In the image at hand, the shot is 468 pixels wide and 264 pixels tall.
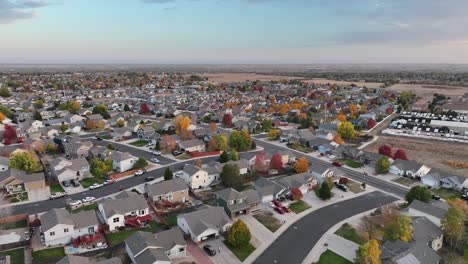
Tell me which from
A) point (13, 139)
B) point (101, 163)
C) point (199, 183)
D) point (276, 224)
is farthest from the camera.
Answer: point (13, 139)

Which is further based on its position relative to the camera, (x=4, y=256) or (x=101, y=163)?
(x=101, y=163)

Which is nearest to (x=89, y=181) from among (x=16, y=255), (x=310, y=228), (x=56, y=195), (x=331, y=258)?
(x=56, y=195)

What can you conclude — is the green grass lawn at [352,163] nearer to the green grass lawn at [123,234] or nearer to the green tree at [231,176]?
the green tree at [231,176]

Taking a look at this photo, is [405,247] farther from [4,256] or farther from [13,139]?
[13,139]

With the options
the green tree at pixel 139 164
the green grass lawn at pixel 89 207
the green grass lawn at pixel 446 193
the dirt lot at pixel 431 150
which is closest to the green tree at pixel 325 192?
the green grass lawn at pixel 446 193

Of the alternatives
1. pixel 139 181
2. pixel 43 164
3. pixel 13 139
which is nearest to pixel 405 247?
pixel 139 181

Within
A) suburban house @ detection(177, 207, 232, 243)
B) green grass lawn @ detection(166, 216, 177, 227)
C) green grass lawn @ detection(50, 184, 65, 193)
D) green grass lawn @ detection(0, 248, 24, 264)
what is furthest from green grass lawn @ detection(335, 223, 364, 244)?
green grass lawn @ detection(50, 184, 65, 193)
